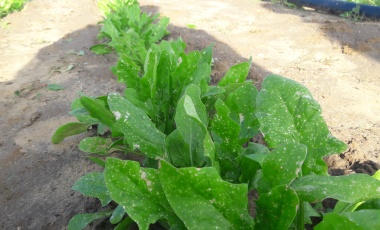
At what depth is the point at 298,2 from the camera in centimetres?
756

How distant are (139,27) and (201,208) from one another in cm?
357

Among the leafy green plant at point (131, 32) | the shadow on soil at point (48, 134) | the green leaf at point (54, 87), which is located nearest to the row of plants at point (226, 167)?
the shadow on soil at point (48, 134)

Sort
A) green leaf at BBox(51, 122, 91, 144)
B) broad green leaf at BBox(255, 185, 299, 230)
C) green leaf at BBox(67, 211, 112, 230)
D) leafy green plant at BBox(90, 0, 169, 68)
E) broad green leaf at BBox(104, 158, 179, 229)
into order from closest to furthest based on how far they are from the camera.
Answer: broad green leaf at BBox(255, 185, 299, 230), broad green leaf at BBox(104, 158, 179, 229), green leaf at BBox(67, 211, 112, 230), green leaf at BBox(51, 122, 91, 144), leafy green plant at BBox(90, 0, 169, 68)

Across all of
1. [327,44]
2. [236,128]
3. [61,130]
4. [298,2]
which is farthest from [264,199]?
[298,2]

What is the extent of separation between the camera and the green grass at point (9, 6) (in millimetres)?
7907

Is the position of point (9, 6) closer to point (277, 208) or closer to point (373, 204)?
point (277, 208)

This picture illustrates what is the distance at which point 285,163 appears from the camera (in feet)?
3.95

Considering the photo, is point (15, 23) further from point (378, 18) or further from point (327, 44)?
point (378, 18)

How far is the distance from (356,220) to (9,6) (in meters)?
8.74

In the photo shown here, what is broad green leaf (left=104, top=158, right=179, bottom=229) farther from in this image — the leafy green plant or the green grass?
the green grass

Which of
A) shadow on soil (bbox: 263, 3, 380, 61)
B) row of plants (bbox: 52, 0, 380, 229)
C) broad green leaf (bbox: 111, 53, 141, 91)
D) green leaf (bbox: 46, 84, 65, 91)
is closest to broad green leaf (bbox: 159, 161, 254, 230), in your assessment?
row of plants (bbox: 52, 0, 380, 229)

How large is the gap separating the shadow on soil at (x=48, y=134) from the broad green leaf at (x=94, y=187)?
236 millimetres

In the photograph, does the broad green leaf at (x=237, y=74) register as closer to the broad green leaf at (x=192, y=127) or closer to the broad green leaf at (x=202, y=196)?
the broad green leaf at (x=192, y=127)

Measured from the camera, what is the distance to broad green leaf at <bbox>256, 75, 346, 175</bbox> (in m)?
1.43
